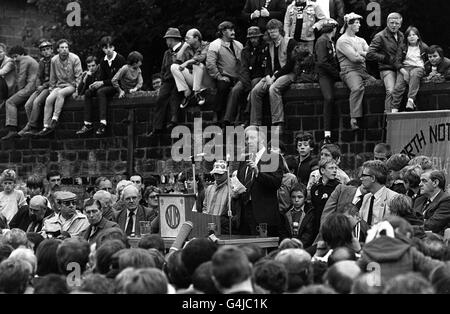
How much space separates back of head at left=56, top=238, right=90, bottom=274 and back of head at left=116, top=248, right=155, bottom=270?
1.13 m

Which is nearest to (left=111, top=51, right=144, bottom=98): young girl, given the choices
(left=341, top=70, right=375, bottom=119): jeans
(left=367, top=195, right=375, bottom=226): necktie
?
(left=341, top=70, right=375, bottom=119): jeans

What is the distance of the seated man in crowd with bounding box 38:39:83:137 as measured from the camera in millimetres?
23422

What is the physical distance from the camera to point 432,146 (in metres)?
18.1

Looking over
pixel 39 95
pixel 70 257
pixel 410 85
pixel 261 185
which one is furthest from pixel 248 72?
pixel 70 257

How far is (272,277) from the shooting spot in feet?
31.2

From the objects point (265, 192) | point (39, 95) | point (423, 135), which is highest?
point (39, 95)

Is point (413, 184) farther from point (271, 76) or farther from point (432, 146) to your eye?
point (271, 76)

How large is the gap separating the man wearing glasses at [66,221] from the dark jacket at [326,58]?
187 inches

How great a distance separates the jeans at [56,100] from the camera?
2353 cm

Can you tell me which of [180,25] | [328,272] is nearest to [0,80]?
[180,25]

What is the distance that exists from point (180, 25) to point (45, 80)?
4337 millimetres

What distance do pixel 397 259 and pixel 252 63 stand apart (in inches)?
408

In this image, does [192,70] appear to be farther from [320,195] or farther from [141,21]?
[320,195]

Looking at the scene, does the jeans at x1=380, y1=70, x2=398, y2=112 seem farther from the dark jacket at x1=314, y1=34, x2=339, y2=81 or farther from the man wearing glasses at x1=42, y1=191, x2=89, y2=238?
the man wearing glasses at x1=42, y1=191, x2=89, y2=238
